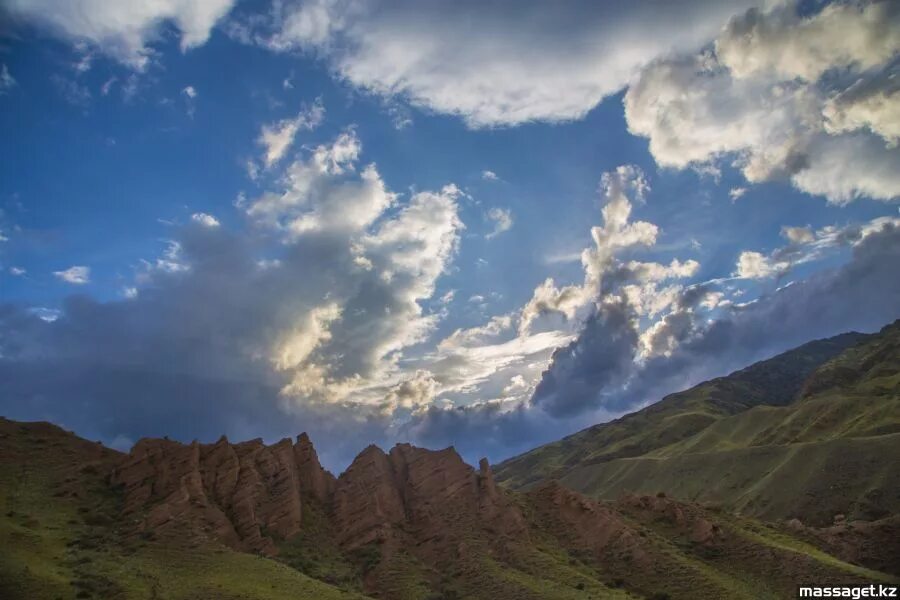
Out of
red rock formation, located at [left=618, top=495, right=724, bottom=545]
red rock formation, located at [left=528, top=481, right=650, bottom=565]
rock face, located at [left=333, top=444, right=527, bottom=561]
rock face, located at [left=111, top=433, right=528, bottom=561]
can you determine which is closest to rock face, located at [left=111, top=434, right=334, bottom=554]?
rock face, located at [left=111, top=433, right=528, bottom=561]

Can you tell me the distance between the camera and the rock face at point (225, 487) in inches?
2894

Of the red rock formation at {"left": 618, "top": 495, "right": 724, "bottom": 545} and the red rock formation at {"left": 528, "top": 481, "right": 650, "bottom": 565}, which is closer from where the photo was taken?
the red rock formation at {"left": 528, "top": 481, "right": 650, "bottom": 565}

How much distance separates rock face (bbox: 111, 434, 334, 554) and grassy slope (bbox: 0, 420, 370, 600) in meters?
3.51

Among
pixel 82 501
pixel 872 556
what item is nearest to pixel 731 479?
pixel 872 556

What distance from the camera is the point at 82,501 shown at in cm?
7475

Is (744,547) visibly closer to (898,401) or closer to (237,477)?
(237,477)

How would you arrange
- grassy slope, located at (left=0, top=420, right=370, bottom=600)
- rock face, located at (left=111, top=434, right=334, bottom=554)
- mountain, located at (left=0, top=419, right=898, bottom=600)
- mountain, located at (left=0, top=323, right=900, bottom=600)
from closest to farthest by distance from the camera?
1. grassy slope, located at (left=0, top=420, right=370, bottom=600)
2. mountain, located at (left=0, top=323, right=900, bottom=600)
3. mountain, located at (left=0, top=419, right=898, bottom=600)
4. rock face, located at (left=111, top=434, right=334, bottom=554)

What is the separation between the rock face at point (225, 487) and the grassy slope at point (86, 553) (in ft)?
11.5

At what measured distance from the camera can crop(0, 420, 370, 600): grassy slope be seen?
53.7m

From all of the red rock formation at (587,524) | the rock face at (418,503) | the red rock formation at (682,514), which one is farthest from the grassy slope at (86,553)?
the red rock formation at (682,514)

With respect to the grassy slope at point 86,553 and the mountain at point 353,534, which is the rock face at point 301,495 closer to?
the mountain at point 353,534

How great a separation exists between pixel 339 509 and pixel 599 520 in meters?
36.5

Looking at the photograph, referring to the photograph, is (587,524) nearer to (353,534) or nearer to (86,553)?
(353,534)

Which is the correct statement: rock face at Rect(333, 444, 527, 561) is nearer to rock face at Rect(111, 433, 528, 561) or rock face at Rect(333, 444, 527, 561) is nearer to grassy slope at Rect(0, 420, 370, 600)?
rock face at Rect(111, 433, 528, 561)
